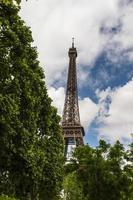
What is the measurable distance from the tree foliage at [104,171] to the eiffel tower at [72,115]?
39173 mm

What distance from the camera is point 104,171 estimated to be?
52.3 m

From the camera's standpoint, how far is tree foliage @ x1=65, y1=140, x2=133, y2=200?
2060 inches

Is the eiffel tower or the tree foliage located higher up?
the eiffel tower

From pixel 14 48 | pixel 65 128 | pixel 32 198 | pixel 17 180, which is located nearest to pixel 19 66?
pixel 14 48

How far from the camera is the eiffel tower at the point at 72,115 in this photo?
9500 centimetres

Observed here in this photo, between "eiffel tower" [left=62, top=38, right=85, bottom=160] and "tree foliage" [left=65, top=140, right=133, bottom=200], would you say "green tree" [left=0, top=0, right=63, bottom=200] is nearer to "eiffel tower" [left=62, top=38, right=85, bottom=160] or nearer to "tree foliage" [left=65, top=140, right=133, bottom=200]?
"tree foliage" [left=65, top=140, right=133, bottom=200]

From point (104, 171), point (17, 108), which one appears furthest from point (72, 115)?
point (17, 108)

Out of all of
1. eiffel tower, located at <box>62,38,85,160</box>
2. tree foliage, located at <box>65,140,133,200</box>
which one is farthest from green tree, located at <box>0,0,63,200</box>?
eiffel tower, located at <box>62,38,85,160</box>

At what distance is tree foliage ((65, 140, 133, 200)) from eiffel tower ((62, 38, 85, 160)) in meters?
39.2

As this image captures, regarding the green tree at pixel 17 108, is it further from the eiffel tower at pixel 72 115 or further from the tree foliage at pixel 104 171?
the eiffel tower at pixel 72 115

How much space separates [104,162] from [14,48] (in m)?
24.6

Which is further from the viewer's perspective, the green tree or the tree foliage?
the tree foliage

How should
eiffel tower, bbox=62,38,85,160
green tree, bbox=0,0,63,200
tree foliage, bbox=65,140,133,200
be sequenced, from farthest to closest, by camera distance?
eiffel tower, bbox=62,38,85,160 < tree foliage, bbox=65,140,133,200 < green tree, bbox=0,0,63,200

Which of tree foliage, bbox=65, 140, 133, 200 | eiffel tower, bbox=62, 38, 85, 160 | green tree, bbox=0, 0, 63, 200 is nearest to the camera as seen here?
green tree, bbox=0, 0, 63, 200
